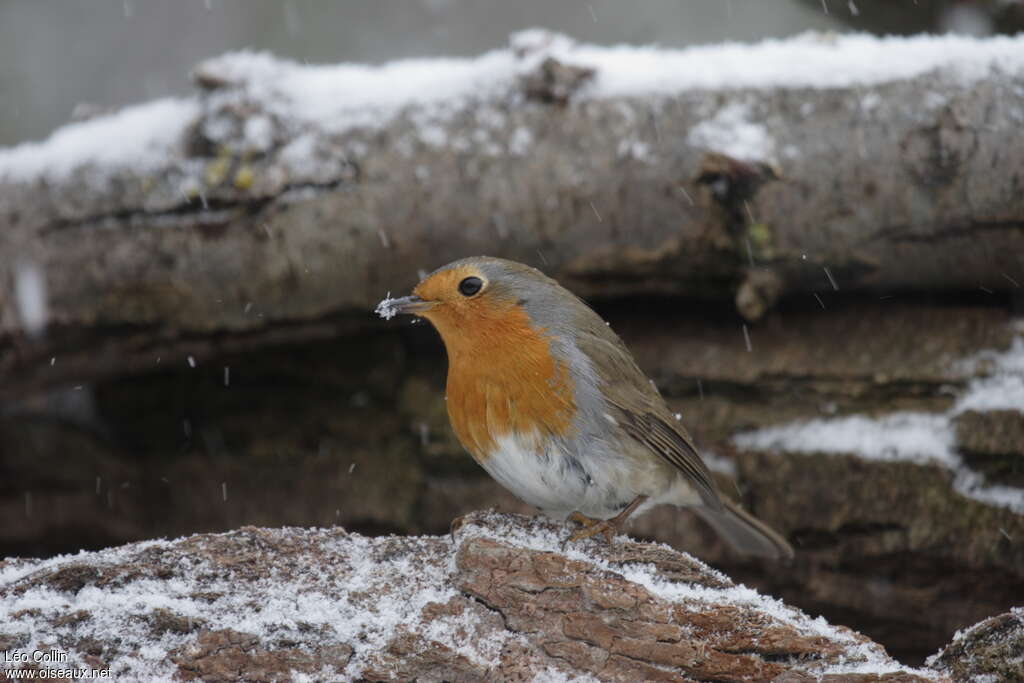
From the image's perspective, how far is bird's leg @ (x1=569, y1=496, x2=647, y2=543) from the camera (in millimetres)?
2828

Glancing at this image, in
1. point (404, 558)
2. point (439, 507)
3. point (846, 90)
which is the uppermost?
point (846, 90)

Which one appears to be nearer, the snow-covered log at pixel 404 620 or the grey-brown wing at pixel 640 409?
the snow-covered log at pixel 404 620

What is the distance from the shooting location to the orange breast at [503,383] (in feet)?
9.42

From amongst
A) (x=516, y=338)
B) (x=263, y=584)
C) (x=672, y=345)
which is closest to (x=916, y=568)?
(x=672, y=345)

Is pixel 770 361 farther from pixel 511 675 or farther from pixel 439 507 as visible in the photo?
pixel 511 675

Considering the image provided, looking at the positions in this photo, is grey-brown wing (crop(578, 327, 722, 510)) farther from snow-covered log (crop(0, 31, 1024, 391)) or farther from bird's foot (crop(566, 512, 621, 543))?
snow-covered log (crop(0, 31, 1024, 391))

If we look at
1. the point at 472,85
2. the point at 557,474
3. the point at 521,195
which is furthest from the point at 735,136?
the point at 557,474

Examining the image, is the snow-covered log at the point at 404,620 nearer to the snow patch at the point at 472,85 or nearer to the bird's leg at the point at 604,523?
the bird's leg at the point at 604,523

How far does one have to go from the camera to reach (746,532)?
3.53 meters

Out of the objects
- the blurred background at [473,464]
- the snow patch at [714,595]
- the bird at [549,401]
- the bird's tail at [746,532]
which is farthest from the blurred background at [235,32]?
the snow patch at [714,595]

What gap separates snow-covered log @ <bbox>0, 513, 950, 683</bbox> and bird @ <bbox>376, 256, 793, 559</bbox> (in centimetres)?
37

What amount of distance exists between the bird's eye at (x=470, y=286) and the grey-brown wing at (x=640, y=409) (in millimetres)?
366

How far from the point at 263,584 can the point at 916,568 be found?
8.13 feet

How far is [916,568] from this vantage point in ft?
11.9
